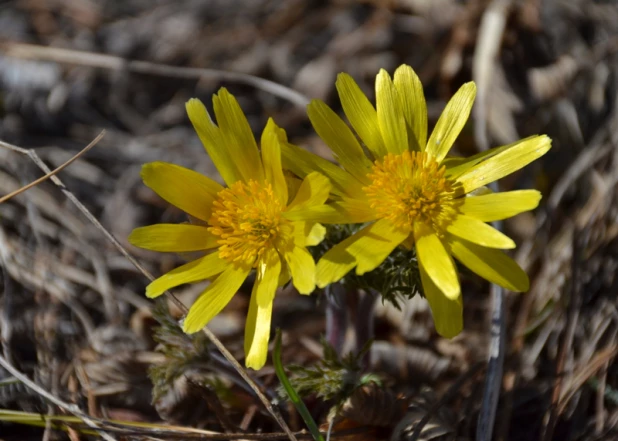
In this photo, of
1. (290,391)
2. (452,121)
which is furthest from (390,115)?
(290,391)

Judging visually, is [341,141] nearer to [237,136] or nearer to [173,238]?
[237,136]

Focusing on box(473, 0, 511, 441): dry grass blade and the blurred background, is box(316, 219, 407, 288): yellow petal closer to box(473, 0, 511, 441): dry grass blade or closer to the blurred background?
the blurred background

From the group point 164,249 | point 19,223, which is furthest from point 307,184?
point 19,223

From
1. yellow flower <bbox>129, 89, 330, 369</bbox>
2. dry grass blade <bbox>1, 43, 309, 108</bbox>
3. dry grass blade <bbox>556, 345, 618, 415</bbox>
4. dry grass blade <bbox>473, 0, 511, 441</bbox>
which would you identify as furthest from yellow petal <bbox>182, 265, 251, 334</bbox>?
dry grass blade <bbox>1, 43, 309, 108</bbox>

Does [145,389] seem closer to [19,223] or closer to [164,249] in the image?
[164,249]

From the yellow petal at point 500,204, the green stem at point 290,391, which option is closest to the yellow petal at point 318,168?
the yellow petal at point 500,204

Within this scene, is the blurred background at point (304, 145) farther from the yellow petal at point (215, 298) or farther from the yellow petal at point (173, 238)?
the yellow petal at point (173, 238)
